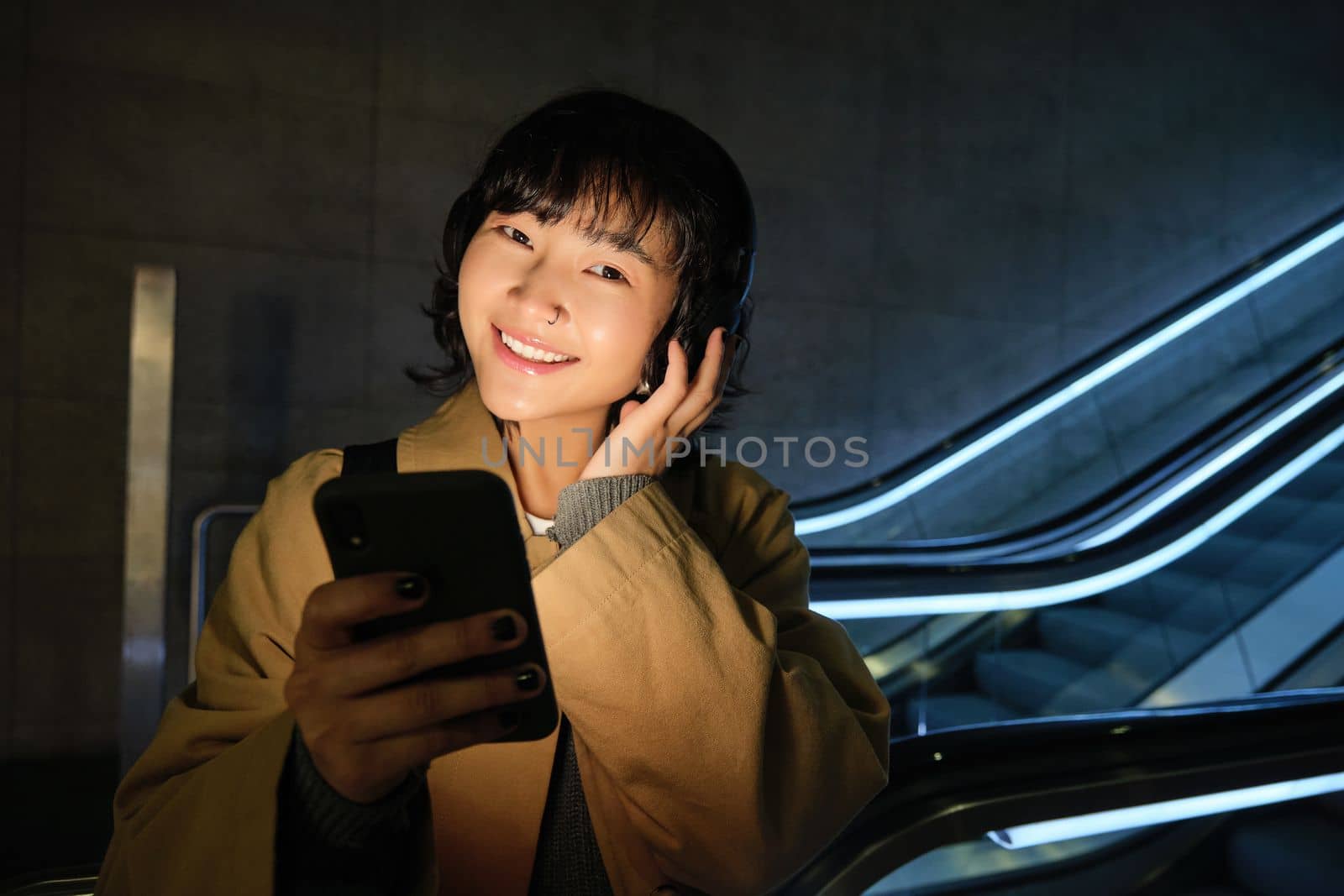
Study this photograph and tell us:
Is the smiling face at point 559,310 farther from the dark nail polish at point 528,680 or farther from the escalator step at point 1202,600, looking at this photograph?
the escalator step at point 1202,600

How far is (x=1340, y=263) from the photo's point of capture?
5.46 metres

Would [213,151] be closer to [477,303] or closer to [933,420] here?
[477,303]

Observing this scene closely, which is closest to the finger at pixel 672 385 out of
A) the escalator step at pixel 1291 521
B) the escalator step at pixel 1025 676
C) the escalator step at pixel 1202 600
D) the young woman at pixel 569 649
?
the young woman at pixel 569 649

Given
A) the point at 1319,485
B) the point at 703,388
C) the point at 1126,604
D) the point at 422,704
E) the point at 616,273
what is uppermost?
the point at 616,273

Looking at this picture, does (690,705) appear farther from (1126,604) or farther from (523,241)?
(1126,604)

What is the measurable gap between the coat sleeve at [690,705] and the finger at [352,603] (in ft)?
0.58

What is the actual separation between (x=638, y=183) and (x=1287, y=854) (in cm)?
193

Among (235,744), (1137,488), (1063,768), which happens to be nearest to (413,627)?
(235,744)

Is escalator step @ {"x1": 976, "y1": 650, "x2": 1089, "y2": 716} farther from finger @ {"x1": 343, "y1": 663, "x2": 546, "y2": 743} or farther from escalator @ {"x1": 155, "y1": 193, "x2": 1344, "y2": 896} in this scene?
finger @ {"x1": 343, "y1": 663, "x2": 546, "y2": 743}

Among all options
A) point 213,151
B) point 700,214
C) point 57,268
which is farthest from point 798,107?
point 700,214

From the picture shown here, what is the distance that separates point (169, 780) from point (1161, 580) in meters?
3.31

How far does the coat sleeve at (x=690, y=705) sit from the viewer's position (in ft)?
2.23

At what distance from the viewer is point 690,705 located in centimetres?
68

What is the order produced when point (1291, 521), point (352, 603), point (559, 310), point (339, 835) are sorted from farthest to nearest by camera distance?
point (1291, 521) < point (559, 310) < point (339, 835) < point (352, 603)
